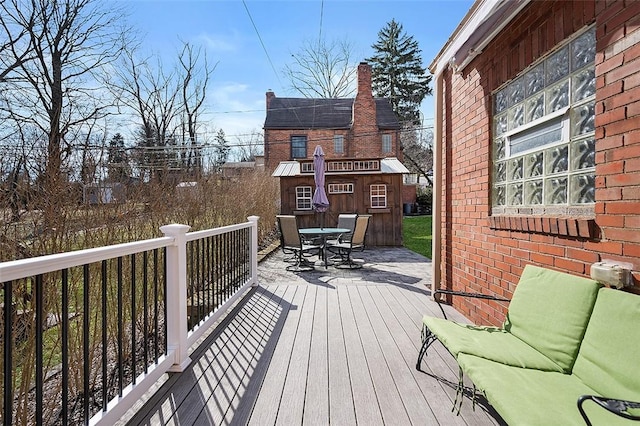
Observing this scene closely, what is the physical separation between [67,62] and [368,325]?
9947 millimetres

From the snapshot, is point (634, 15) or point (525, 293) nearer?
point (634, 15)

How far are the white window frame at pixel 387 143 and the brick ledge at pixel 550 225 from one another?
16522 mm

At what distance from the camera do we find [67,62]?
8.73 m

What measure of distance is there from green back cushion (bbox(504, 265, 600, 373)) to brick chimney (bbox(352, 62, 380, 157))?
17.2 m

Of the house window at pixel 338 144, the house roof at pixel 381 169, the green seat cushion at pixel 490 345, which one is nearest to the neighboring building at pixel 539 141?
the green seat cushion at pixel 490 345

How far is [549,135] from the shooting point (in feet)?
7.86

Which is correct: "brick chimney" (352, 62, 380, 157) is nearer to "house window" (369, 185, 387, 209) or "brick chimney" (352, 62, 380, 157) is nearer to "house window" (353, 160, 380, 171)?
"house window" (353, 160, 380, 171)

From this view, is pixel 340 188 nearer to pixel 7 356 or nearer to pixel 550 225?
pixel 550 225

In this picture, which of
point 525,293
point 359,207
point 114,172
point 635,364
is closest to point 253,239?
point 114,172

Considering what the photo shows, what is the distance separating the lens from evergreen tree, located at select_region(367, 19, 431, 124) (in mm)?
30516

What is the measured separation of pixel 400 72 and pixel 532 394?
32.6 metres

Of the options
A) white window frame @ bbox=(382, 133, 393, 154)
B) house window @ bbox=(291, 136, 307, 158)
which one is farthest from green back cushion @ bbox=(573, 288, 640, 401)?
house window @ bbox=(291, 136, 307, 158)

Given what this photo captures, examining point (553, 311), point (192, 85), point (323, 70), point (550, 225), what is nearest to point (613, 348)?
point (553, 311)

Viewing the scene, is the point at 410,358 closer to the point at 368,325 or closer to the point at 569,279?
the point at 368,325
